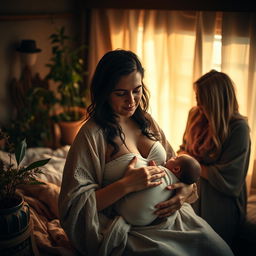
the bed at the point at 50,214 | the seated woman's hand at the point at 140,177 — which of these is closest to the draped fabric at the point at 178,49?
the bed at the point at 50,214

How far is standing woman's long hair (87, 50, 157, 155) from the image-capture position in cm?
140

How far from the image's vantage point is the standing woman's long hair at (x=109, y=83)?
140cm

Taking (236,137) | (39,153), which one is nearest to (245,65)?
(236,137)

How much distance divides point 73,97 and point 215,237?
1.78 meters

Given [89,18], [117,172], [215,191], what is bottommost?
[215,191]

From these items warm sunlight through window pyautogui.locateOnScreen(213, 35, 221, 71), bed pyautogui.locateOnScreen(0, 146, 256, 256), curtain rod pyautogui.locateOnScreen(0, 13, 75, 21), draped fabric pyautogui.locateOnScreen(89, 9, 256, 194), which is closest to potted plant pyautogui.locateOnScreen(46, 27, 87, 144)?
curtain rod pyautogui.locateOnScreen(0, 13, 75, 21)

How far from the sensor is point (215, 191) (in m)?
2.04

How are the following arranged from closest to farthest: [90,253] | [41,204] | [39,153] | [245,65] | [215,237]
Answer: [90,253] < [215,237] < [41,204] < [245,65] < [39,153]

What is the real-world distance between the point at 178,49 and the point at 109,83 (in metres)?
1.24

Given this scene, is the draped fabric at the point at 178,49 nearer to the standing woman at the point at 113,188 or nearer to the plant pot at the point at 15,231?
the standing woman at the point at 113,188

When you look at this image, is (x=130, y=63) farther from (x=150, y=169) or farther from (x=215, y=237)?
(x=215, y=237)

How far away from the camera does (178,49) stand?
97.7 inches

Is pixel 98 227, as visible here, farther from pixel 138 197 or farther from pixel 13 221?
pixel 13 221

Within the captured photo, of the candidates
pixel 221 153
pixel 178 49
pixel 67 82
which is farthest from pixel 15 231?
pixel 178 49
